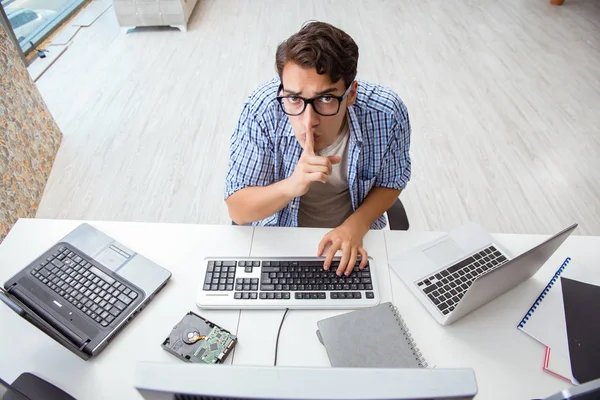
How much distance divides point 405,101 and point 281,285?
243 centimetres

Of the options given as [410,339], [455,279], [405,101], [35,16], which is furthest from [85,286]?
[35,16]

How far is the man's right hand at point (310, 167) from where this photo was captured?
1019 mm

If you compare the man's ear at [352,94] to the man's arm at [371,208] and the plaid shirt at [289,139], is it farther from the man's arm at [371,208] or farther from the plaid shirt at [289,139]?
the man's arm at [371,208]

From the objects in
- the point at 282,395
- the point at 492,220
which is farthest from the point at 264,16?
the point at 282,395

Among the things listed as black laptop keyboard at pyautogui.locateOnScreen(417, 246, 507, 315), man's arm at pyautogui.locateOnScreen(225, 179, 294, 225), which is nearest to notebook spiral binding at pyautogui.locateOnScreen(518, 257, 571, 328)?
black laptop keyboard at pyautogui.locateOnScreen(417, 246, 507, 315)

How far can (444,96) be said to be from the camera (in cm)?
313

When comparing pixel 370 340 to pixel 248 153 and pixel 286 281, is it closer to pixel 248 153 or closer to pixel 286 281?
pixel 286 281

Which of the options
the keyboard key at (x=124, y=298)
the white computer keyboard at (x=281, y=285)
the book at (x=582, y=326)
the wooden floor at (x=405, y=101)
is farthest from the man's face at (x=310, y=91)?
the wooden floor at (x=405, y=101)

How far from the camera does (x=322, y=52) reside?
97cm

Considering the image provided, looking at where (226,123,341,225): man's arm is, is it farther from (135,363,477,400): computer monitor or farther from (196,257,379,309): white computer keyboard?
(135,363,477,400): computer monitor

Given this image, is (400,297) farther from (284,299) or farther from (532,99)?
(532,99)

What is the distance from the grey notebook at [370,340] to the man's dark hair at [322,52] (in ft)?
1.93

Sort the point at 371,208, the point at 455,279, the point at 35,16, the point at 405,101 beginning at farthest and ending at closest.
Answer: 1. the point at 35,16
2. the point at 405,101
3. the point at 371,208
4. the point at 455,279

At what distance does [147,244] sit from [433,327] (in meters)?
0.81
